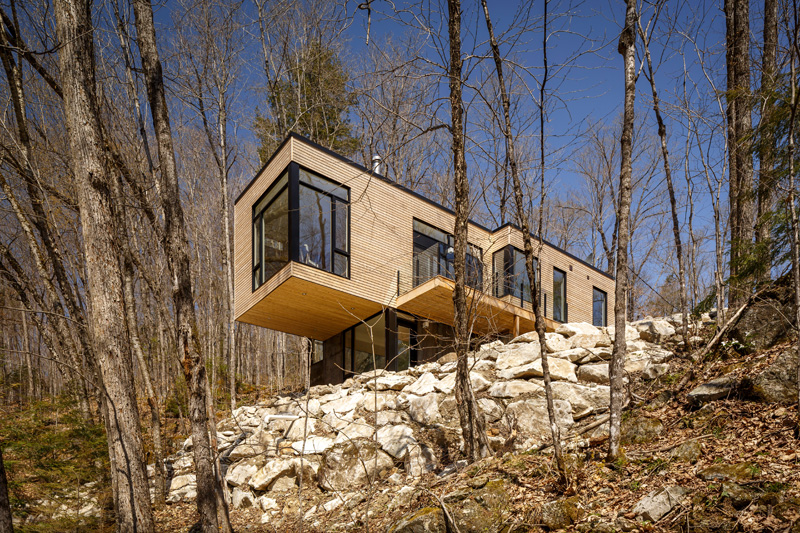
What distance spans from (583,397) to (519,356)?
236cm

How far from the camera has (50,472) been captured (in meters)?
6.57

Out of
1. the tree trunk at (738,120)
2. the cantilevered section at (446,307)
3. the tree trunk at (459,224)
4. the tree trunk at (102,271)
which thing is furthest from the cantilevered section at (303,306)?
the tree trunk at (738,120)

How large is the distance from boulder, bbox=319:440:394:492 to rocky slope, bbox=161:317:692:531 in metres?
0.02

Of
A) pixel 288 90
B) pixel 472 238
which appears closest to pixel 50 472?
pixel 472 238

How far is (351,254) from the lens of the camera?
494 inches

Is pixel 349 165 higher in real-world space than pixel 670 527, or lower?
higher

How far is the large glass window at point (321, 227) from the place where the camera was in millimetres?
11648

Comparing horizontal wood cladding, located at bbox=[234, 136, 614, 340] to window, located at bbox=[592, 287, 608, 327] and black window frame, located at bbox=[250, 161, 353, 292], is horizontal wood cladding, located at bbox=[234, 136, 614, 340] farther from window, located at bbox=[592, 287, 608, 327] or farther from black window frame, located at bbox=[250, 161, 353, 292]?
window, located at bbox=[592, 287, 608, 327]

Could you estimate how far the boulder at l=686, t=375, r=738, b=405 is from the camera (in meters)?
5.18

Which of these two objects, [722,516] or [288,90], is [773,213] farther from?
[288,90]

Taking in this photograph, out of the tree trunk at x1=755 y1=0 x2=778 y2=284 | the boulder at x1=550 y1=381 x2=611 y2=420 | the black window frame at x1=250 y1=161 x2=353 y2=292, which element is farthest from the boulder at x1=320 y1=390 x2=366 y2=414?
the tree trunk at x1=755 y1=0 x2=778 y2=284

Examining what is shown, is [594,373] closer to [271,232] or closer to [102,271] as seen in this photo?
[102,271]

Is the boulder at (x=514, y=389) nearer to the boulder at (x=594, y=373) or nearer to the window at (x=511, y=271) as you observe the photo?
the boulder at (x=594, y=373)

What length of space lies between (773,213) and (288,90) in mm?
19013
